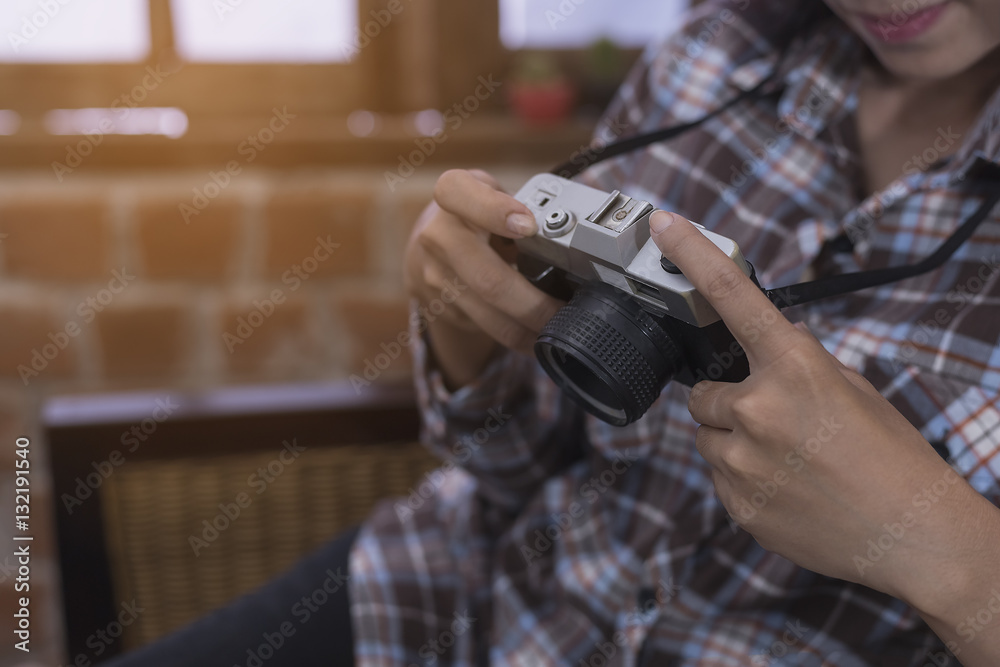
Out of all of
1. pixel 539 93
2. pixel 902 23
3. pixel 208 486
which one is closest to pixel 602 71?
pixel 539 93

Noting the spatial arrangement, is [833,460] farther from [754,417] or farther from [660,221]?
[660,221]

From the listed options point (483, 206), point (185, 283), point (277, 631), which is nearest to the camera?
point (483, 206)

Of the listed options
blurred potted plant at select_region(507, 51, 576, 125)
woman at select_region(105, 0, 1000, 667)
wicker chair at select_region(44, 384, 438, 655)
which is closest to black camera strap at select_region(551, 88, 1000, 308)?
woman at select_region(105, 0, 1000, 667)

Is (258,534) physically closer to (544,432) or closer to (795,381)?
(544,432)

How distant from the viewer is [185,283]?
41.0 inches

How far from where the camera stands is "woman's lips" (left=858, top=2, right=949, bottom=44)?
548 millimetres

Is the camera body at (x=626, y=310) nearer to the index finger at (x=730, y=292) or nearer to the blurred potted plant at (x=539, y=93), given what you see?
the index finger at (x=730, y=292)

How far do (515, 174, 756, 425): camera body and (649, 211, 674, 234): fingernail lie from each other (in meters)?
0.02

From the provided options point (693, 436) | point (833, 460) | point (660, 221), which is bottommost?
point (693, 436)

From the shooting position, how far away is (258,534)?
879mm

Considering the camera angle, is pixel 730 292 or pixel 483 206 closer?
pixel 730 292

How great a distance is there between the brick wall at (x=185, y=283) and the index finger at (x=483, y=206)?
483mm

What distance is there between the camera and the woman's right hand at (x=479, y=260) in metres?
0.53

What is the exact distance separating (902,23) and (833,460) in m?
0.31
